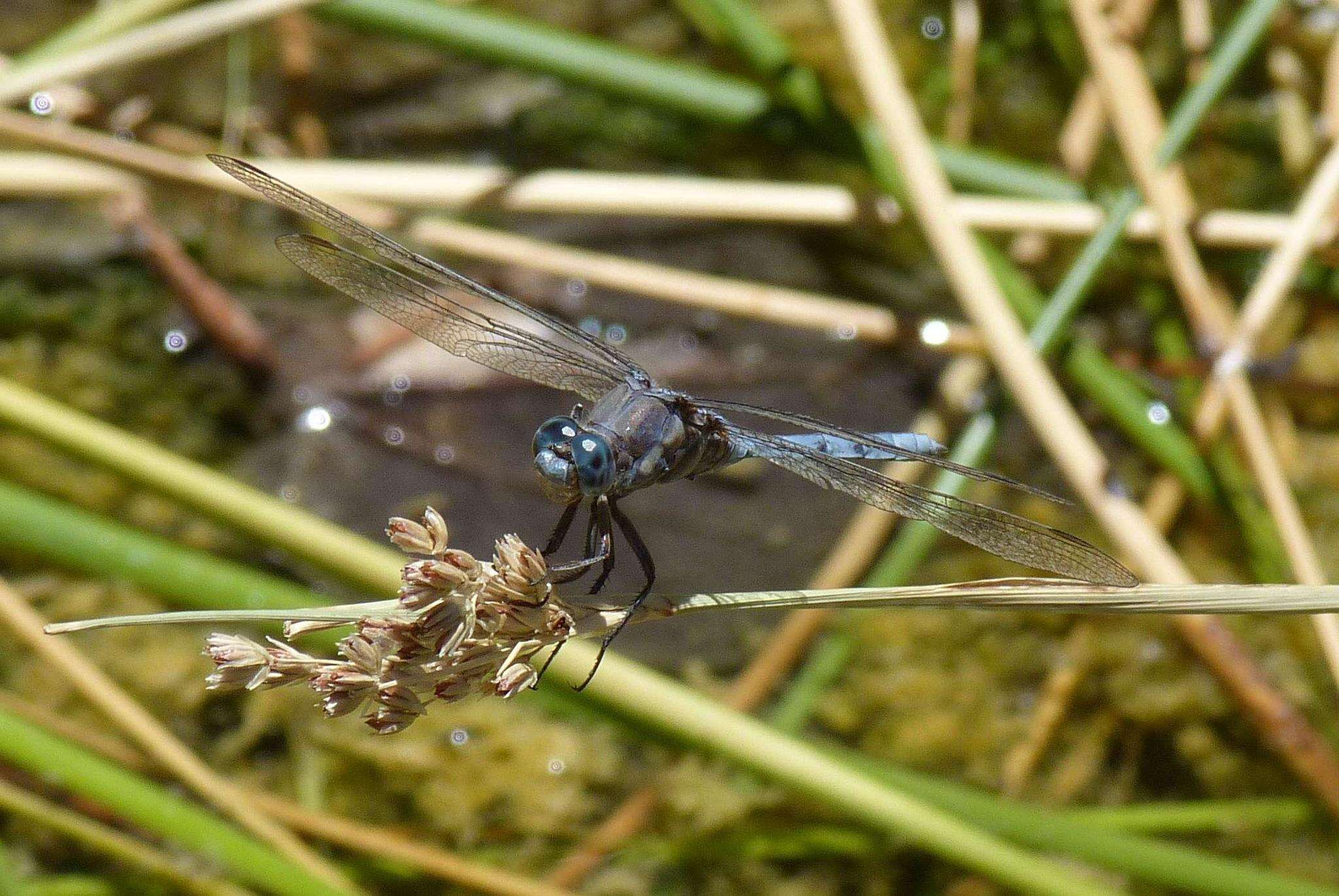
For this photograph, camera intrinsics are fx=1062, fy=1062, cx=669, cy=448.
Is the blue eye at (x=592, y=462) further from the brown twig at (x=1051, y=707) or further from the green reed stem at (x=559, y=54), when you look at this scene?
the brown twig at (x=1051, y=707)

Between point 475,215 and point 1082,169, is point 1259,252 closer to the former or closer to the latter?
point 1082,169

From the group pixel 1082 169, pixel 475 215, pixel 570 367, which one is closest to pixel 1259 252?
pixel 1082 169

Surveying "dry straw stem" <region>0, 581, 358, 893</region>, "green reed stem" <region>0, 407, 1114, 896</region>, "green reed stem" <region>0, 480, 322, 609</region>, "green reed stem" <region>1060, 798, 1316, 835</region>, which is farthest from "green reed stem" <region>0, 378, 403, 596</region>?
"green reed stem" <region>1060, 798, 1316, 835</region>

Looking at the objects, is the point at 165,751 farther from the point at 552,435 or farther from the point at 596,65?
the point at 596,65

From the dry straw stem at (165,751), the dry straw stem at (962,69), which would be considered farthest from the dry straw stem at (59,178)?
the dry straw stem at (962,69)

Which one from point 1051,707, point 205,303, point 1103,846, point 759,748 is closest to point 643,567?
point 759,748

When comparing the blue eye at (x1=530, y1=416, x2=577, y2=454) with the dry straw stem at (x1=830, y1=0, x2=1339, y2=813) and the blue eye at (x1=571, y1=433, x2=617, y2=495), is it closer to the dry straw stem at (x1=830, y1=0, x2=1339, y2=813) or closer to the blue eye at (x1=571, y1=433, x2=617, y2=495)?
the blue eye at (x1=571, y1=433, x2=617, y2=495)

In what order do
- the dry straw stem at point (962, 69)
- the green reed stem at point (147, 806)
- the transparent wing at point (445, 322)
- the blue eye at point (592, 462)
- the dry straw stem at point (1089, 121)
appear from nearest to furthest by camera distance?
1. the blue eye at point (592, 462)
2. the green reed stem at point (147, 806)
3. the transparent wing at point (445, 322)
4. the dry straw stem at point (1089, 121)
5. the dry straw stem at point (962, 69)
